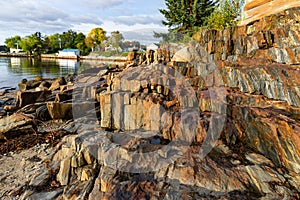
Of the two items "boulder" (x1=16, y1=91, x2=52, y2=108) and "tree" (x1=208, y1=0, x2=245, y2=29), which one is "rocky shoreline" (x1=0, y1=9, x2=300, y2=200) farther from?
"tree" (x1=208, y1=0, x2=245, y2=29)

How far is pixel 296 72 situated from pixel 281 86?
77 centimetres

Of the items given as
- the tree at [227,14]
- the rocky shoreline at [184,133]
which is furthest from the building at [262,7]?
the tree at [227,14]

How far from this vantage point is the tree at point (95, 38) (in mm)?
63550

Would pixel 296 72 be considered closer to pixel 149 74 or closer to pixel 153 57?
pixel 149 74

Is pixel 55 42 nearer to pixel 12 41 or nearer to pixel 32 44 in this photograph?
pixel 32 44

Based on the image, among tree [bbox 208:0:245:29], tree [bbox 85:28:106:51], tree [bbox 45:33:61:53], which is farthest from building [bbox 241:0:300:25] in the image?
tree [bbox 45:33:61:53]

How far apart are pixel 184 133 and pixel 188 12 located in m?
21.2

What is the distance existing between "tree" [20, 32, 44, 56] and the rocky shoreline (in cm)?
7397

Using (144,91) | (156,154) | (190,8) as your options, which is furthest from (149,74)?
(190,8)

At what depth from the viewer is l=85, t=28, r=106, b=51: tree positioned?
63550 millimetres

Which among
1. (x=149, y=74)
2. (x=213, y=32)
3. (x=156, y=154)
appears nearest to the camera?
(x=156, y=154)

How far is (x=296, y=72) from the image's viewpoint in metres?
6.46

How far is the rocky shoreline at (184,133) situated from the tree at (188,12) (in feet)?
41.8

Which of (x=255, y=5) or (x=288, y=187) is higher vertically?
(x=255, y=5)
